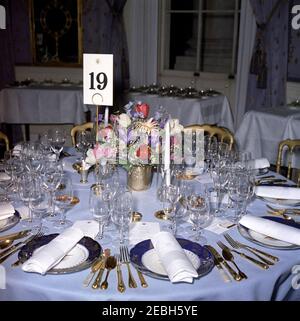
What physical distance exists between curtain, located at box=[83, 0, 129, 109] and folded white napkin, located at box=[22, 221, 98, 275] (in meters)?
4.43

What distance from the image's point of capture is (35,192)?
1.47 meters

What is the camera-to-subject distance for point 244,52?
16.2 feet

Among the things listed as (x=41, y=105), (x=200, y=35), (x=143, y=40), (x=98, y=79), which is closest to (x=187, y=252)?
(x=98, y=79)

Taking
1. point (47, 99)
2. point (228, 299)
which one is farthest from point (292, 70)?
point (228, 299)

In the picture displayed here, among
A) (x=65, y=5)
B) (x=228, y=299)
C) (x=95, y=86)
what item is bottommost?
(x=228, y=299)

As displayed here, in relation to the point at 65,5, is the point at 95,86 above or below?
below

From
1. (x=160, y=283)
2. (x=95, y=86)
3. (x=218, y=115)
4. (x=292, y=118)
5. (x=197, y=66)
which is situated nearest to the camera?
(x=160, y=283)

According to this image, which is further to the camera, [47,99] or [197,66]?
[197,66]

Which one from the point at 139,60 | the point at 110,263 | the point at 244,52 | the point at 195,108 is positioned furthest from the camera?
the point at 139,60

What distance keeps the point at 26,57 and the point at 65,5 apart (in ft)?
2.90

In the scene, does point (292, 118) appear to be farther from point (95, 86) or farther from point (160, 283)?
point (160, 283)

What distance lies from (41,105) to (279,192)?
342cm

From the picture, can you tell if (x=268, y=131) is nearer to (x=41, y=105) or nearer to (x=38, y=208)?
(x=41, y=105)

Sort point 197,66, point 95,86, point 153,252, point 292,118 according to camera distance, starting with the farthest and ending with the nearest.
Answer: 1. point 197,66
2. point 292,118
3. point 95,86
4. point 153,252
